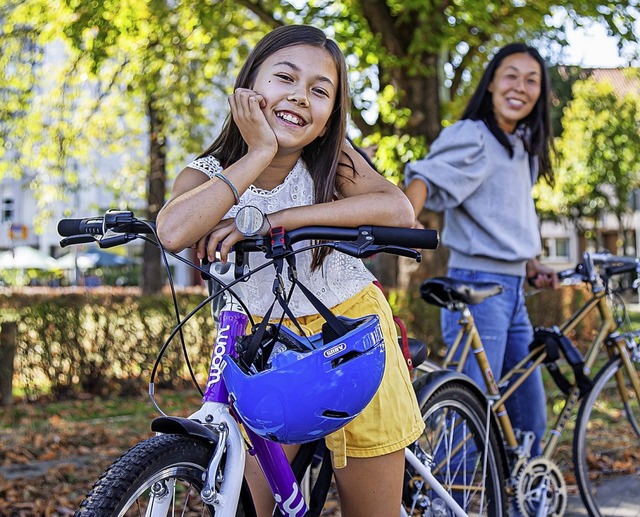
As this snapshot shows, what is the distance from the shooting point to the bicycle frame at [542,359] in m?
3.64

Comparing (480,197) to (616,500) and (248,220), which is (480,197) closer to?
(616,500)

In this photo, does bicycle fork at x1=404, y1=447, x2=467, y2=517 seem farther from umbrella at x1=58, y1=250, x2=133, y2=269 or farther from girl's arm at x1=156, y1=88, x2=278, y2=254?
umbrella at x1=58, y1=250, x2=133, y2=269

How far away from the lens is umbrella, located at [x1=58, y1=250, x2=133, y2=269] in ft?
124

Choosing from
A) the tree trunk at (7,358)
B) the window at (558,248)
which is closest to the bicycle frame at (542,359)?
the tree trunk at (7,358)

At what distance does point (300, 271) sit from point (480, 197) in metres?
1.70

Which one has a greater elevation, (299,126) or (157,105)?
(157,105)

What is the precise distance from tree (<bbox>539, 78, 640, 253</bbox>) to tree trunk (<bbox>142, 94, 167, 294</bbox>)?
11.9 m

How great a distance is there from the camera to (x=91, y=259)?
37938mm

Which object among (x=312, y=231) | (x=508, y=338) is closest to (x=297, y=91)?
(x=312, y=231)

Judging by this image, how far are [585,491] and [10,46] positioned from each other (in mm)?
9118

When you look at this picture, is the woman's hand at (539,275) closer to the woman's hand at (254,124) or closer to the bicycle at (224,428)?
the bicycle at (224,428)

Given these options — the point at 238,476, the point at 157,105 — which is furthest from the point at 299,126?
the point at 157,105

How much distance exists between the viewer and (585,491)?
13.2ft

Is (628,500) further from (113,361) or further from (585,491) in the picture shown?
(113,361)
